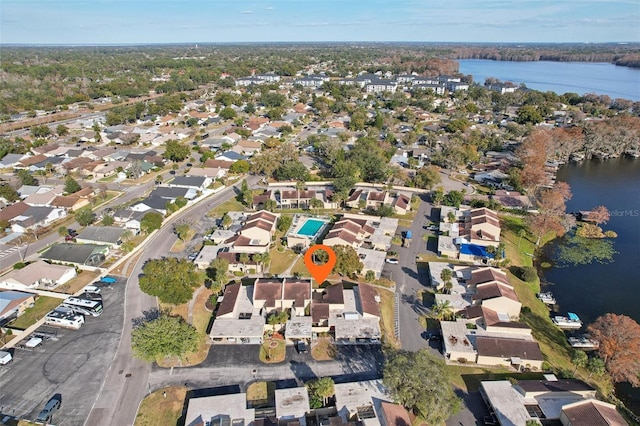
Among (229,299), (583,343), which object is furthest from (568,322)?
(229,299)

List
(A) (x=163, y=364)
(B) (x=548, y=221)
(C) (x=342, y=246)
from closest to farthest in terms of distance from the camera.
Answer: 1. (A) (x=163, y=364)
2. (C) (x=342, y=246)
3. (B) (x=548, y=221)

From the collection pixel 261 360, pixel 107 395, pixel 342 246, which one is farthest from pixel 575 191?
pixel 107 395

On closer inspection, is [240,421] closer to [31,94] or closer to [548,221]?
[548,221]

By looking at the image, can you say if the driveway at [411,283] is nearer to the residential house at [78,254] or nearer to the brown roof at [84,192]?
the residential house at [78,254]

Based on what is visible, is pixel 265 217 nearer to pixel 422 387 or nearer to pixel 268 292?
pixel 268 292

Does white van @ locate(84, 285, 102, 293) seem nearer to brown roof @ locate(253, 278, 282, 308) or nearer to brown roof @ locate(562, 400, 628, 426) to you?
brown roof @ locate(253, 278, 282, 308)

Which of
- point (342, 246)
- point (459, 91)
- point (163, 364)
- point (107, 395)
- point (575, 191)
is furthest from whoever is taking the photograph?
point (459, 91)
